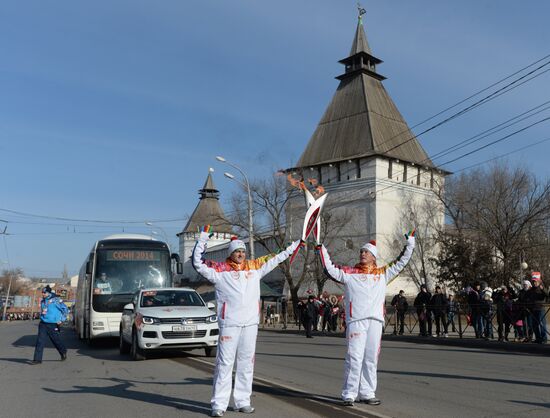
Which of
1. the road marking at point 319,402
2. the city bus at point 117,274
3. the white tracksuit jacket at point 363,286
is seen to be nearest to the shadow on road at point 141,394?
the road marking at point 319,402

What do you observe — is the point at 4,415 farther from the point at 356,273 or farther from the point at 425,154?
the point at 425,154

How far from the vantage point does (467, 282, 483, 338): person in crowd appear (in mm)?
18406

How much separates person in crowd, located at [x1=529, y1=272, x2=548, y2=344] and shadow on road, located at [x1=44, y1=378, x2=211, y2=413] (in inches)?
427

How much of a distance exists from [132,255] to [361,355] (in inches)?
463

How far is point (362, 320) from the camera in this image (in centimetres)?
678

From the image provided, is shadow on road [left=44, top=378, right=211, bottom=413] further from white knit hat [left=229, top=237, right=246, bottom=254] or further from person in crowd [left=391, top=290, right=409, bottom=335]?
person in crowd [left=391, top=290, right=409, bottom=335]

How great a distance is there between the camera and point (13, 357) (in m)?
14.5

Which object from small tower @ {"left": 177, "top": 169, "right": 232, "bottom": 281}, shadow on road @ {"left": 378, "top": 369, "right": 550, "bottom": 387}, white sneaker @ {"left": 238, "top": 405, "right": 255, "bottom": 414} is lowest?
white sneaker @ {"left": 238, "top": 405, "right": 255, "bottom": 414}

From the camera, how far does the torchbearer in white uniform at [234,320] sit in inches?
248

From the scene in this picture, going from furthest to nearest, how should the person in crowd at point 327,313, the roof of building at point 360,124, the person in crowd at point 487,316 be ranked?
the roof of building at point 360,124 → the person in crowd at point 327,313 → the person in crowd at point 487,316

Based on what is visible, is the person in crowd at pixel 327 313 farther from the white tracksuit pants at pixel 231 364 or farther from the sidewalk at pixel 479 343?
the white tracksuit pants at pixel 231 364

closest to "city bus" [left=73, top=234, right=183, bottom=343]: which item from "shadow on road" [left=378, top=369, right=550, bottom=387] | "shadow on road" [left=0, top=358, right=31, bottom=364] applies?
"shadow on road" [left=0, top=358, right=31, bottom=364]

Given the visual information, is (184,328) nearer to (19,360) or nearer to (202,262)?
(19,360)

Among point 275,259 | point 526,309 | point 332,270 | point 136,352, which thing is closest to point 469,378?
point 332,270
